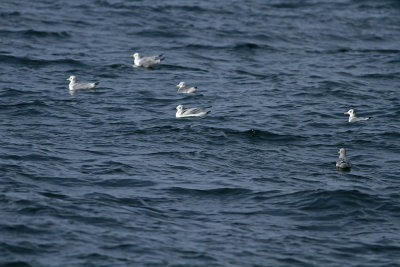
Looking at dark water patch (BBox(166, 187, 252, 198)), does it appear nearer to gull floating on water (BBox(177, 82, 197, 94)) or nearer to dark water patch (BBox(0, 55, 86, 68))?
gull floating on water (BBox(177, 82, 197, 94))

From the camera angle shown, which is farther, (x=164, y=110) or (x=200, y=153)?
(x=164, y=110)

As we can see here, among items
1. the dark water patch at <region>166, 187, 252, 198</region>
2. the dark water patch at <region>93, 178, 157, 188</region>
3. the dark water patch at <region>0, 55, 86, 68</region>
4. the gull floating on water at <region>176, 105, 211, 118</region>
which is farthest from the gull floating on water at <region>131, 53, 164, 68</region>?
the dark water patch at <region>166, 187, 252, 198</region>

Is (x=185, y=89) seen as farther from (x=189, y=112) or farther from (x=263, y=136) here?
(x=263, y=136)

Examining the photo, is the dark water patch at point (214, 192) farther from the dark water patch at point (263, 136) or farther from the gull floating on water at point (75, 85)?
the gull floating on water at point (75, 85)

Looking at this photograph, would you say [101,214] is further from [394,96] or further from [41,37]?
[41,37]

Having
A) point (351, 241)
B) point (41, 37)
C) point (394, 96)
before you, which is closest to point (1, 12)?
point (41, 37)

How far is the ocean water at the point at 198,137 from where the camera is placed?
14586mm

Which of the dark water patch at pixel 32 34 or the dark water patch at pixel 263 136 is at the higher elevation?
the dark water patch at pixel 32 34

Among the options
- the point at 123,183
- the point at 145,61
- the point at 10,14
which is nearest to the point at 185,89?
the point at 145,61

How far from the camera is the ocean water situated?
14.6 meters

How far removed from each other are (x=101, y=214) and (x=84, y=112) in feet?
29.2

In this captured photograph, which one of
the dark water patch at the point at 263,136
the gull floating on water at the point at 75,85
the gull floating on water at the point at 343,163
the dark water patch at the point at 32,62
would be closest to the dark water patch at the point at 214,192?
the gull floating on water at the point at 343,163

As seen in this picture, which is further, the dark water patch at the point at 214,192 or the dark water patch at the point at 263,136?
the dark water patch at the point at 263,136

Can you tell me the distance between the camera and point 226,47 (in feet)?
111
